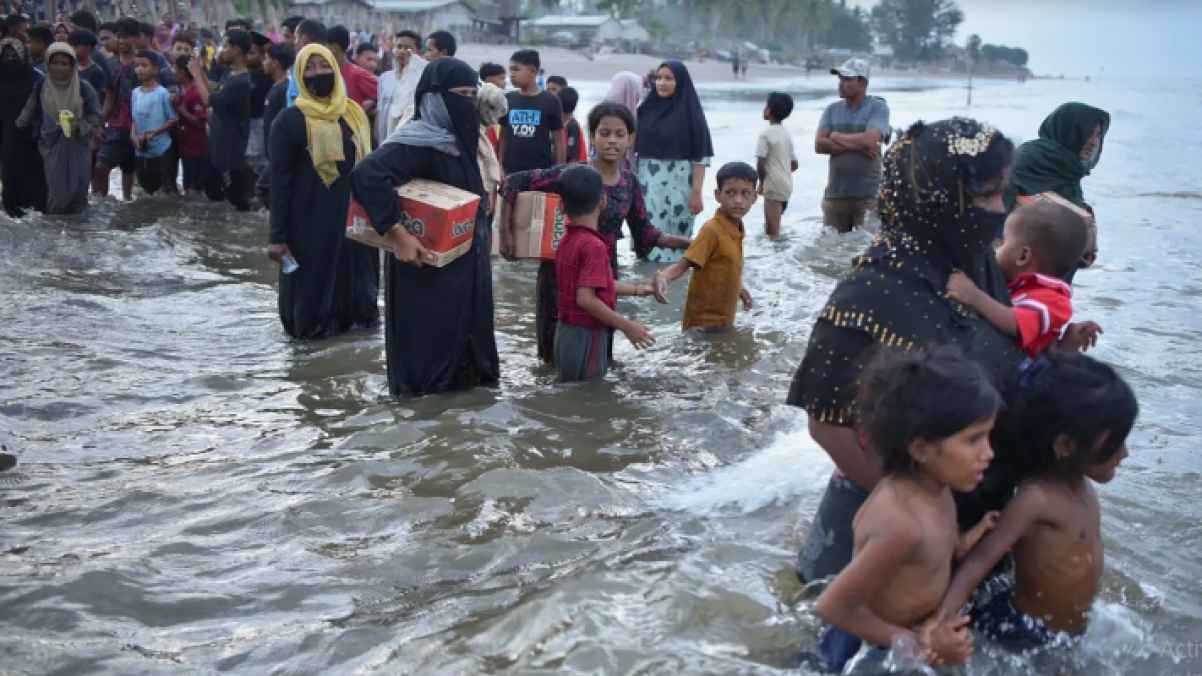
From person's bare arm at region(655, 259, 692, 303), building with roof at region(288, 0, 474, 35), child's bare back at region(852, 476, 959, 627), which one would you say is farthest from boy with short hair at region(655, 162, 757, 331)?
building with roof at region(288, 0, 474, 35)

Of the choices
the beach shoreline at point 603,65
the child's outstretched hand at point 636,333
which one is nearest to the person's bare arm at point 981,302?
the child's outstretched hand at point 636,333

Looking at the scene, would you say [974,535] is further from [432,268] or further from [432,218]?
[432,268]

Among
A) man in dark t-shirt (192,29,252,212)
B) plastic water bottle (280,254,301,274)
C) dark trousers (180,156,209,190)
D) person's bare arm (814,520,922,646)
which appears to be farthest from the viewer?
dark trousers (180,156,209,190)

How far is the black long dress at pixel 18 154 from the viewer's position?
1073 cm

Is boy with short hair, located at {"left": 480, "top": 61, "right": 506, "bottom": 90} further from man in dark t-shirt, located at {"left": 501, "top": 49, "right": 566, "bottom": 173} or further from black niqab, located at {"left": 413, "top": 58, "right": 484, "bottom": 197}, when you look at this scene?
black niqab, located at {"left": 413, "top": 58, "right": 484, "bottom": 197}

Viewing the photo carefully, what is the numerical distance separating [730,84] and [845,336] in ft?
207

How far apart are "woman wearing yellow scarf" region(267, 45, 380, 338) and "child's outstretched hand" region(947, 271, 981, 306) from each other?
4563mm

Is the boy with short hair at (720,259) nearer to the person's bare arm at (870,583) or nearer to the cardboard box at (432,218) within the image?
the cardboard box at (432,218)

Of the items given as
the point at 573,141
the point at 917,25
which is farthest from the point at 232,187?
the point at 917,25

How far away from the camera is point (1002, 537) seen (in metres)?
2.85

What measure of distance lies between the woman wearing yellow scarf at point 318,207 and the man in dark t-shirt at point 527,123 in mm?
1951

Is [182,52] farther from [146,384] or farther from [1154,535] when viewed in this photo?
[1154,535]

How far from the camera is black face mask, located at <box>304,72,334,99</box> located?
21.3ft

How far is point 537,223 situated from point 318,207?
1.73 m
